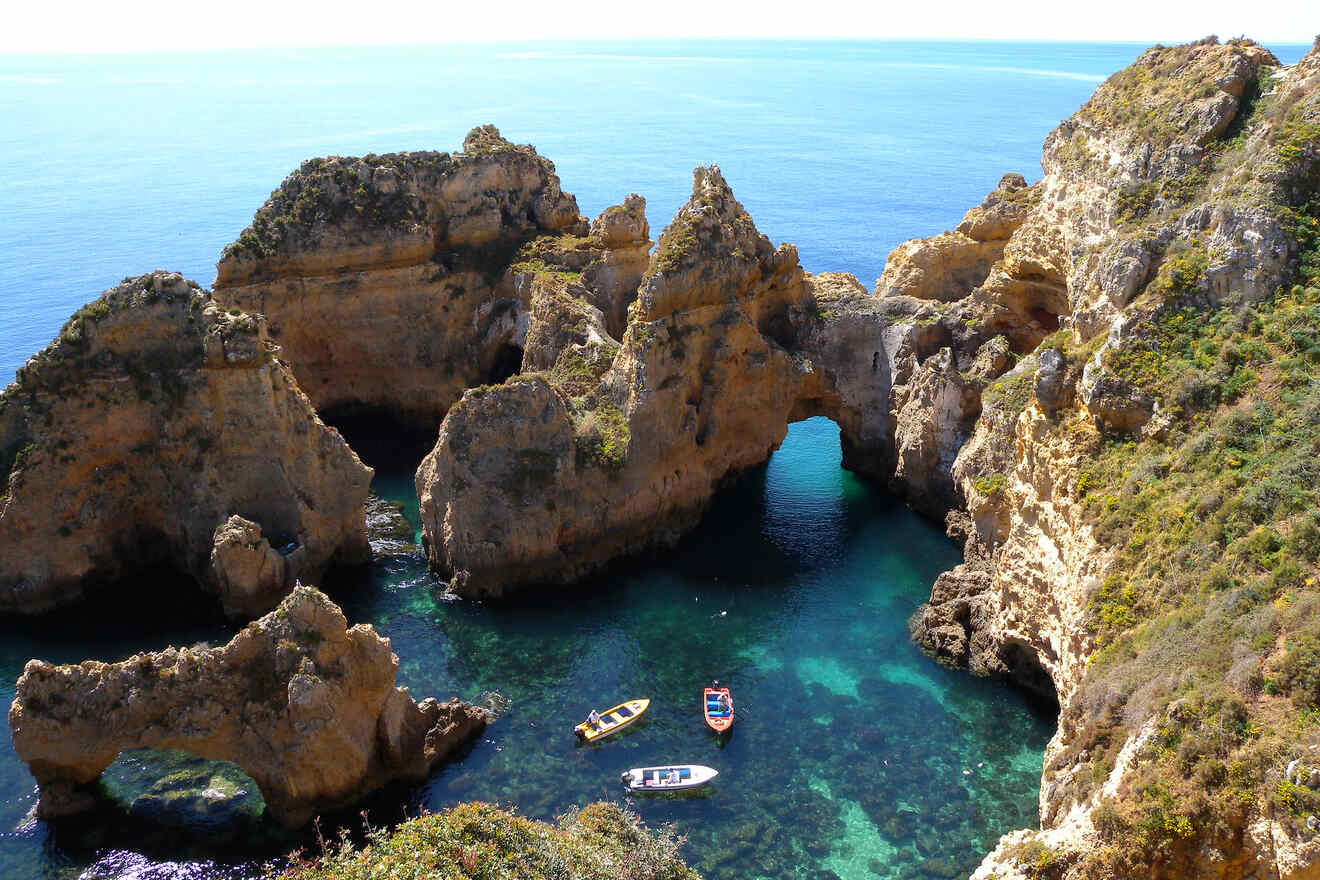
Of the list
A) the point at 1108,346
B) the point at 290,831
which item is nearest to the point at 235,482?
the point at 290,831

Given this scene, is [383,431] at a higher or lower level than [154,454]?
lower

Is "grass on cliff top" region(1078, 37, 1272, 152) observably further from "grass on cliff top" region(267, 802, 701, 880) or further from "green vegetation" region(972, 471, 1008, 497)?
"grass on cliff top" region(267, 802, 701, 880)

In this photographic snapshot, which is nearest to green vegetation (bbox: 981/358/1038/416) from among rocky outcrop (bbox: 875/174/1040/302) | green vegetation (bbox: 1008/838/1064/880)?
rocky outcrop (bbox: 875/174/1040/302)

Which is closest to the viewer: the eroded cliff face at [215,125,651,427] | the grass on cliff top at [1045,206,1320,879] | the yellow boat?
the grass on cliff top at [1045,206,1320,879]

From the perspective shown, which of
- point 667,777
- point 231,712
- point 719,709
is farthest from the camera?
point 719,709

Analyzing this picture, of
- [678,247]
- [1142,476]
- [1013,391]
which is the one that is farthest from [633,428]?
[1142,476]

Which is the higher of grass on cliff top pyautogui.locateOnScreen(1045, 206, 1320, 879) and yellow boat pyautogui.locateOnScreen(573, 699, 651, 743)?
grass on cliff top pyautogui.locateOnScreen(1045, 206, 1320, 879)

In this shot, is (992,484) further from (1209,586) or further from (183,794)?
(183,794)

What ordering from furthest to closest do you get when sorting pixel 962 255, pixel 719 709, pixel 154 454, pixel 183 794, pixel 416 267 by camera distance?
pixel 416 267 → pixel 962 255 → pixel 154 454 → pixel 719 709 → pixel 183 794
